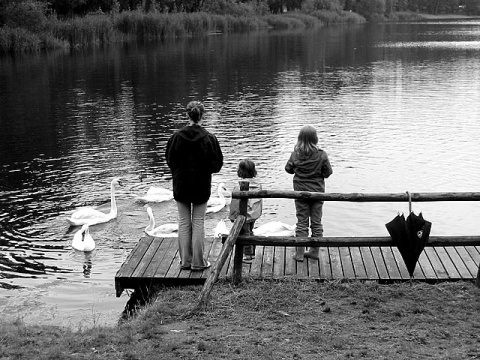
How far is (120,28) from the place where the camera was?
74.8 metres

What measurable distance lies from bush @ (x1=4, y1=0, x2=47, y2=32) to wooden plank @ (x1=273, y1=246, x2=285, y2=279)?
2180 inches

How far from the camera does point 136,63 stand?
52.3 meters

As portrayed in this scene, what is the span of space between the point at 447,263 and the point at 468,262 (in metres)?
0.35

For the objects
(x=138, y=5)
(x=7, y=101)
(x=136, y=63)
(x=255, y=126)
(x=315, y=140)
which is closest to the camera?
(x=315, y=140)

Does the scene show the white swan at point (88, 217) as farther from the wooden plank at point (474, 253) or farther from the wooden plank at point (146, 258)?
the wooden plank at point (474, 253)

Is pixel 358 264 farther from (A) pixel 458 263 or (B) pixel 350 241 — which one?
(A) pixel 458 263

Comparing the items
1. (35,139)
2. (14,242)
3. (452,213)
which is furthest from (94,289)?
(35,139)

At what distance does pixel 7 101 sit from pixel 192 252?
89.4 ft

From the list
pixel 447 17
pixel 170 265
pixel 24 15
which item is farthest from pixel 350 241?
pixel 447 17

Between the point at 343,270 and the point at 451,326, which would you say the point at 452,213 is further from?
the point at 451,326

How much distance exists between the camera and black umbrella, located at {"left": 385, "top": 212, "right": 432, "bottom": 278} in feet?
31.6

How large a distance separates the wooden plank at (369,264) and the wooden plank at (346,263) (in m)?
0.22

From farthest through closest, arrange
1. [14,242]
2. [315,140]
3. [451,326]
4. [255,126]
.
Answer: [255,126] → [14,242] → [315,140] → [451,326]

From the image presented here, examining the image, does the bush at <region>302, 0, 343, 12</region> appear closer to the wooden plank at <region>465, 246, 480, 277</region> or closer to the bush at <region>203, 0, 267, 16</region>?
the bush at <region>203, 0, 267, 16</region>
